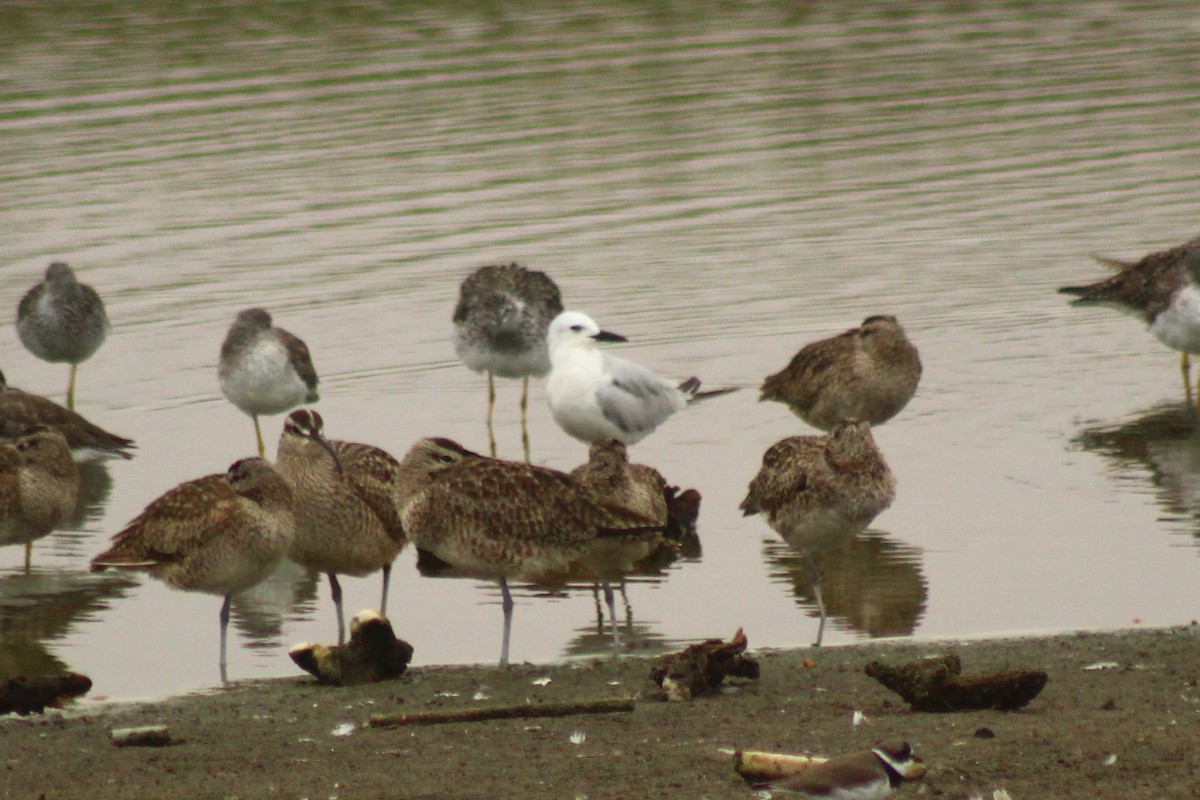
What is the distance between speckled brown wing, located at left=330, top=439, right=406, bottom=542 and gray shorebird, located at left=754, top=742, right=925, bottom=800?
394 cm

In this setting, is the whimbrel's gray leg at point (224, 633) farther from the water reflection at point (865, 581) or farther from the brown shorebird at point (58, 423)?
the brown shorebird at point (58, 423)

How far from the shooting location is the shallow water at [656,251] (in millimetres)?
11125

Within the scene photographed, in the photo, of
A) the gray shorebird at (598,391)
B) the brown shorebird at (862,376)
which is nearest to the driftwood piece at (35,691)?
the gray shorebird at (598,391)

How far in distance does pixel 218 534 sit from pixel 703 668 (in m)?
2.51

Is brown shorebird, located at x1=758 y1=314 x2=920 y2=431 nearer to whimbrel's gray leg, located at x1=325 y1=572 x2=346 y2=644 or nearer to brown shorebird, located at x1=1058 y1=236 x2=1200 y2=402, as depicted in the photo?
brown shorebird, located at x1=1058 y1=236 x2=1200 y2=402

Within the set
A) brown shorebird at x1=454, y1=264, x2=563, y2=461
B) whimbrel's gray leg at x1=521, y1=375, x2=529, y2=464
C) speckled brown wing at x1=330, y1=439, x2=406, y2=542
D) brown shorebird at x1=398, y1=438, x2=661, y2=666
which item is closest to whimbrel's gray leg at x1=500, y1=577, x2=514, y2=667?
brown shorebird at x1=398, y1=438, x2=661, y2=666

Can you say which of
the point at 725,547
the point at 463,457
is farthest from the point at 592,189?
the point at 463,457

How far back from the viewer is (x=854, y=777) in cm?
655

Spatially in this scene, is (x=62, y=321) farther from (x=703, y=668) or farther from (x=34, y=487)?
(x=703, y=668)

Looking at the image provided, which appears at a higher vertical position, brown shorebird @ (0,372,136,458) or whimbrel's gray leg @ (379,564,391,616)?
brown shorebird @ (0,372,136,458)

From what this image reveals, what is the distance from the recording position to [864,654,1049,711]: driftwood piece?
812 cm

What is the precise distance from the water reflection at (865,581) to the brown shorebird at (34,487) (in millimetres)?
3803

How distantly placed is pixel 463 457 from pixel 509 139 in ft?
56.8

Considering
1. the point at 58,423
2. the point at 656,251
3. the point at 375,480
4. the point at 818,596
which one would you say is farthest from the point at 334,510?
the point at 656,251
